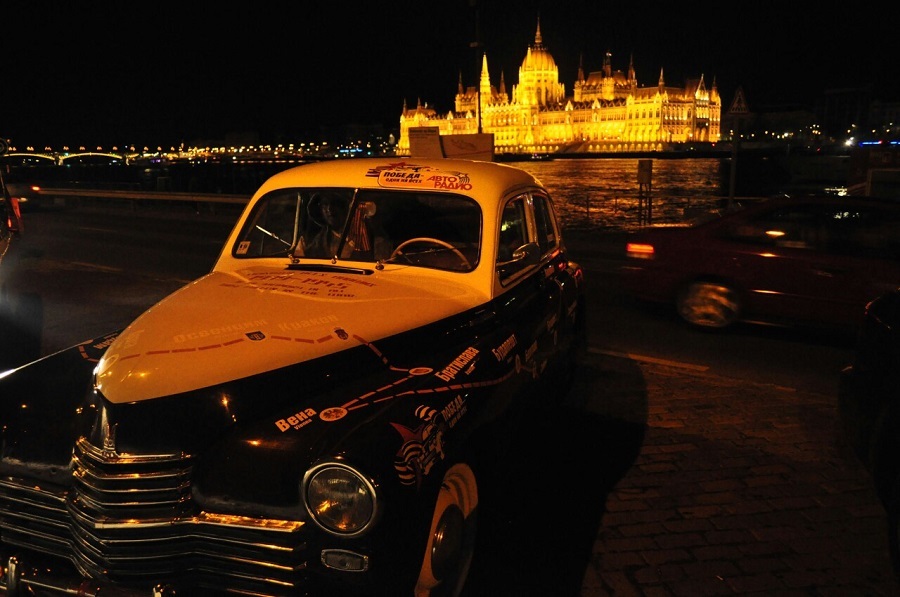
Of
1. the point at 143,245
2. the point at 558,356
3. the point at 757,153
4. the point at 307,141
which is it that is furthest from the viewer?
the point at 307,141

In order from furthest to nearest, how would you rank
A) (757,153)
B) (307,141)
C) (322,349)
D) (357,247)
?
(307,141) → (757,153) → (357,247) → (322,349)

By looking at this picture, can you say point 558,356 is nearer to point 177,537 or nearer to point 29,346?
point 177,537

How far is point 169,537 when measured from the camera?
2580mm

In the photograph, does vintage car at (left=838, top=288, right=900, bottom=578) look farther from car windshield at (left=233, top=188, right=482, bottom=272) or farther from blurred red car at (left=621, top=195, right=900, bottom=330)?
blurred red car at (left=621, top=195, right=900, bottom=330)

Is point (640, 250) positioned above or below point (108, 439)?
below

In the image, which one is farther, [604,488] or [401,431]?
[604,488]

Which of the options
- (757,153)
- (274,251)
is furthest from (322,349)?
(757,153)

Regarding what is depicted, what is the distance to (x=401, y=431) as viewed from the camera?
273cm

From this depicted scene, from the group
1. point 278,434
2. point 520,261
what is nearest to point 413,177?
point 520,261

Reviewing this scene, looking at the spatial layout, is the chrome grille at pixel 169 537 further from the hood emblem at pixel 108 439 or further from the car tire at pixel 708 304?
the car tire at pixel 708 304

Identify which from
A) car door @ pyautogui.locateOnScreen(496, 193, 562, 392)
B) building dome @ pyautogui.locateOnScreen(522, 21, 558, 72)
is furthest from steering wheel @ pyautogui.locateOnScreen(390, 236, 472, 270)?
building dome @ pyautogui.locateOnScreen(522, 21, 558, 72)

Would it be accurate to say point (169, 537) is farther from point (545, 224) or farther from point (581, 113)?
point (581, 113)

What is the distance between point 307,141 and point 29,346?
18581 cm

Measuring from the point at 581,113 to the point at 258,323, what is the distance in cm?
16254
